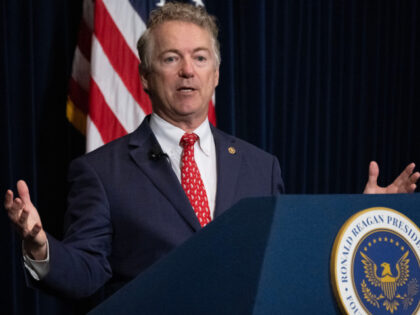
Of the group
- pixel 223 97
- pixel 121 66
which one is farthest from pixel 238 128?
pixel 121 66

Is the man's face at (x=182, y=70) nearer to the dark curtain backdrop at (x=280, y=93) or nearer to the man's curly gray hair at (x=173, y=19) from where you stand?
the man's curly gray hair at (x=173, y=19)

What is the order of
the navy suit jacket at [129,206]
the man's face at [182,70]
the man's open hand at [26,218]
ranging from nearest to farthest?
the man's open hand at [26,218] < the navy suit jacket at [129,206] < the man's face at [182,70]

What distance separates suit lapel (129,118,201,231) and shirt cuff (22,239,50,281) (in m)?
0.43

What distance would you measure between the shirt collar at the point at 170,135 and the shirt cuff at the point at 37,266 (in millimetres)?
621

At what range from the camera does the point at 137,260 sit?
157 centimetres

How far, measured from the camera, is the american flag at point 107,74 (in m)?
2.56

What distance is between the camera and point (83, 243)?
1.51 metres

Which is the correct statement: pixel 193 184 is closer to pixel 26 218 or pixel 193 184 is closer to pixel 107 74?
pixel 26 218

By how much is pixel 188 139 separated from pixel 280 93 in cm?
195

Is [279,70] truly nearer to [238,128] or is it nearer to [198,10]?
[238,128]

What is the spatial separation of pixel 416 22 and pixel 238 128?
1476 millimetres

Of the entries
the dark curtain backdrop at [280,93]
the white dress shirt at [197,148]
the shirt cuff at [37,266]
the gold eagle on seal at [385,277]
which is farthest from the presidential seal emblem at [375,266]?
the dark curtain backdrop at [280,93]

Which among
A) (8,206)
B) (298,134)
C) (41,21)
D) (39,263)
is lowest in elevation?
(298,134)

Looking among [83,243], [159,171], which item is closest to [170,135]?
[159,171]
